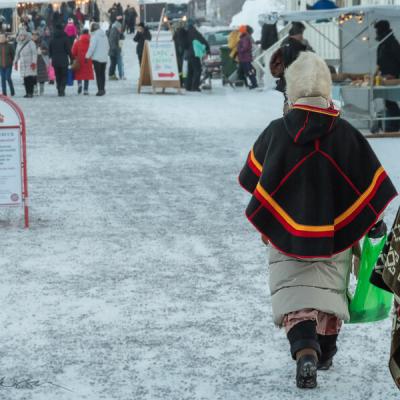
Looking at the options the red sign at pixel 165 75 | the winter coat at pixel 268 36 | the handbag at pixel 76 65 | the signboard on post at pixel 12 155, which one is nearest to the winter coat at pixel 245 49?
the winter coat at pixel 268 36

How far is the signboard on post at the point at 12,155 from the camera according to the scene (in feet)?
31.0

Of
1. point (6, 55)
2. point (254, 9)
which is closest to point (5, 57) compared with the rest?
point (6, 55)

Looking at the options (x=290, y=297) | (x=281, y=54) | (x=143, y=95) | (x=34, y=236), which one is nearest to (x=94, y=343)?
(x=290, y=297)

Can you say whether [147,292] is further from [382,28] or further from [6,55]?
[6,55]

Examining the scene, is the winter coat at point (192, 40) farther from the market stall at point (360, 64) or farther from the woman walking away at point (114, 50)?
the market stall at point (360, 64)

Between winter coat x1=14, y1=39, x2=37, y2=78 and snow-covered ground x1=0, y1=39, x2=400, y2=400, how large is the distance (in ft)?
32.6

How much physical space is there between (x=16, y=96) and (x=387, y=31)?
39.3ft

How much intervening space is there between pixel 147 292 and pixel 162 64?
751 inches

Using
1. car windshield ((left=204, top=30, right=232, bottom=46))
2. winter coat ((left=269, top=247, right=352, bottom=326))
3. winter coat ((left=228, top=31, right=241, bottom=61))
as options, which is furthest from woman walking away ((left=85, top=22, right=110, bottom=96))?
winter coat ((left=269, top=247, right=352, bottom=326))

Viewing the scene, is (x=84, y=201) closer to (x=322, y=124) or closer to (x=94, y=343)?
(x=94, y=343)

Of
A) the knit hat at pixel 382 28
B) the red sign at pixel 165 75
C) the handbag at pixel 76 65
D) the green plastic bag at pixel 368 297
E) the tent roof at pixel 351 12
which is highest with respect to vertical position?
the tent roof at pixel 351 12

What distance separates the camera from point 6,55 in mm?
25297

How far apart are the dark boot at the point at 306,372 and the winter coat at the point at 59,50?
20.7 m

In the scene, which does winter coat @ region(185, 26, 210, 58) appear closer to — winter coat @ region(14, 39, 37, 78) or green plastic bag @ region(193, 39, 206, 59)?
green plastic bag @ region(193, 39, 206, 59)
